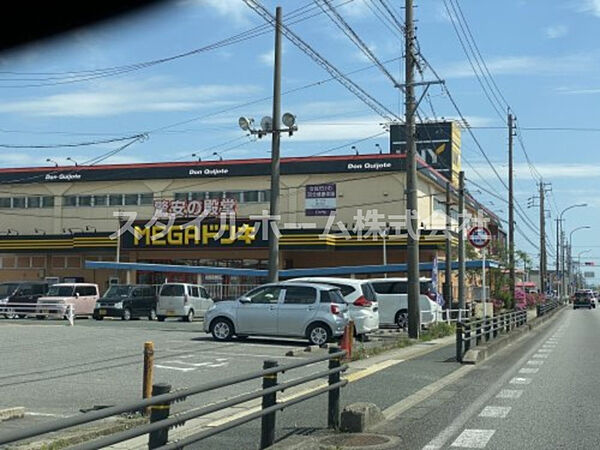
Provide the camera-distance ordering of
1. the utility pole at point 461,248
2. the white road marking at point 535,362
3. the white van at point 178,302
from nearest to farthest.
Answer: the white road marking at point 535,362 < the utility pole at point 461,248 < the white van at point 178,302

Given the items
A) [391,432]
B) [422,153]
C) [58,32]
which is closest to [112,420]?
[391,432]

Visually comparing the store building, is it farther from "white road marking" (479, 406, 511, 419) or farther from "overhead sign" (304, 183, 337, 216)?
"white road marking" (479, 406, 511, 419)

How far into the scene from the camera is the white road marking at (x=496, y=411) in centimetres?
1013

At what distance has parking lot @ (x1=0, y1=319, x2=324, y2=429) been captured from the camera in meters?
11.0

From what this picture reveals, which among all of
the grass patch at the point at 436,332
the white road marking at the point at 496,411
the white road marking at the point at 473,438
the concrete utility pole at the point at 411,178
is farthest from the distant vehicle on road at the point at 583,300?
the white road marking at the point at 473,438

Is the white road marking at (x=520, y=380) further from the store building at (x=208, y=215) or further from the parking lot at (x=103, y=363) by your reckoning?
the store building at (x=208, y=215)

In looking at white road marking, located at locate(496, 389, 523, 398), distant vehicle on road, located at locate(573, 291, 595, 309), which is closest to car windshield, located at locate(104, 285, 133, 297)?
white road marking, located at locate(496, 389, 523, 398)

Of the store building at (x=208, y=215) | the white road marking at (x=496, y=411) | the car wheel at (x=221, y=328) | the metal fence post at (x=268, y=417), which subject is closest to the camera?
the metal fence post at (x=268, y=417)

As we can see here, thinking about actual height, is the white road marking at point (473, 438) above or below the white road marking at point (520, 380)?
below

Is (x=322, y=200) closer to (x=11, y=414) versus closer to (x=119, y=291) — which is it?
(x=119, y=291)

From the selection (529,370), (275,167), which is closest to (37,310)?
(275,167)

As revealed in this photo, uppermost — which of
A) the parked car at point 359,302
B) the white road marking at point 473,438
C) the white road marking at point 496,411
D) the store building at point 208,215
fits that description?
the store building at point 208,215

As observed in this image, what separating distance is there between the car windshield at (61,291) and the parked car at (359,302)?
16022 mm

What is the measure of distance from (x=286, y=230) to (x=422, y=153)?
42.7m
